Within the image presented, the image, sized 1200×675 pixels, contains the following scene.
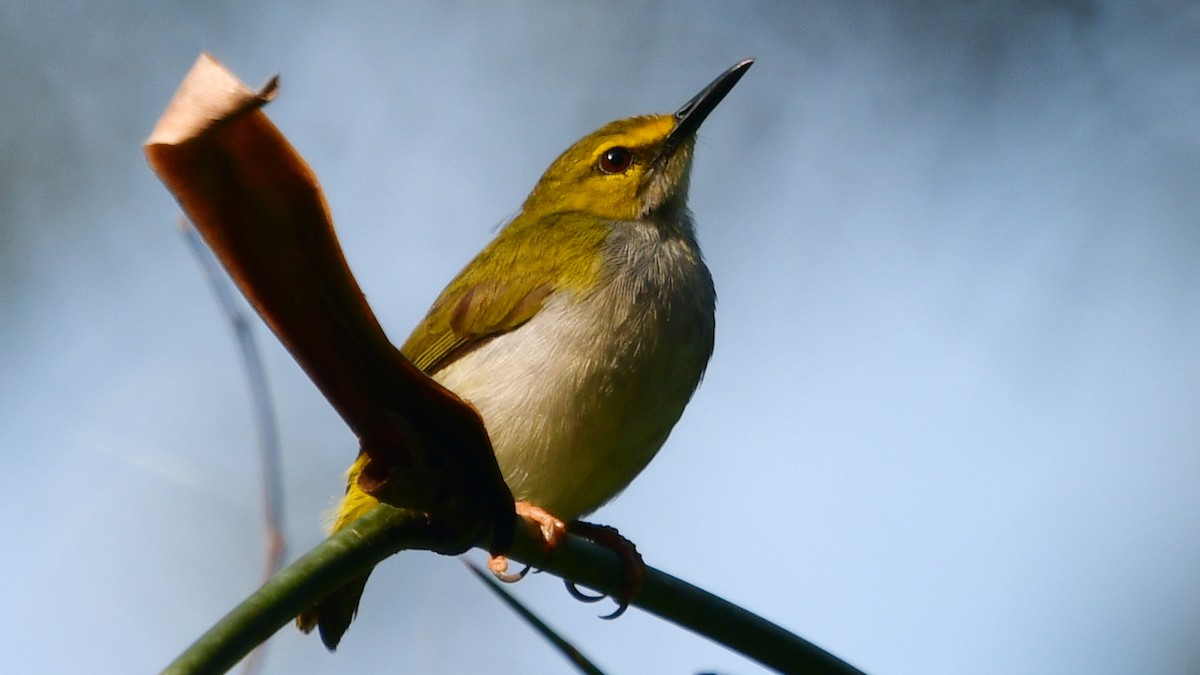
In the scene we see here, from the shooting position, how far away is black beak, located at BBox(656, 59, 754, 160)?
3.97 m

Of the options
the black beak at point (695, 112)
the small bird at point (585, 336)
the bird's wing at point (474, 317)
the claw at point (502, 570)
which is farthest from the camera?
the black beak at point (695, 112)

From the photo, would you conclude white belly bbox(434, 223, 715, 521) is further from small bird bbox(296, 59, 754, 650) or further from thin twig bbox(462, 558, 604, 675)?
thin twig bbox(462, 558, 604, 675)

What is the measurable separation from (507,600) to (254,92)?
2.30 ft

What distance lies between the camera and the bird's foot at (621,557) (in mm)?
1733

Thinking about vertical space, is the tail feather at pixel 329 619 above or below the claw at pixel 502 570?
below

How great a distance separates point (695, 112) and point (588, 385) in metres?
1.26

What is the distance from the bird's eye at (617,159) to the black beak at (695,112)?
0.35 ft

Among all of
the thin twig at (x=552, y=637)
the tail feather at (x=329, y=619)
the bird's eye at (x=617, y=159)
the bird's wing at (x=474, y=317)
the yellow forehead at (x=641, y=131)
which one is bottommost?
the thin twig at (x=552, y=637)

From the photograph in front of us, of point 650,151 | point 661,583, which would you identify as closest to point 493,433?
point 650,151

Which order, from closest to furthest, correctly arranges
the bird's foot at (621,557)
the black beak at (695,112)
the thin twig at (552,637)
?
the thin twig at (552,637), the bird's foot at (621,557), the black beak at (695,112)

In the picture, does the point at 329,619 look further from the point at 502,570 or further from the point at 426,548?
the point at 426,548

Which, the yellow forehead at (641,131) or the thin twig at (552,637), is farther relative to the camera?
the yellow forehead at (641,131)

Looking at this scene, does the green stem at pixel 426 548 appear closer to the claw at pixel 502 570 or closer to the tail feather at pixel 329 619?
the claw at pixel 502 570

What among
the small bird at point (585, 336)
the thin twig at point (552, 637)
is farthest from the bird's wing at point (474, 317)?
the thin twig at point (552, 637)
